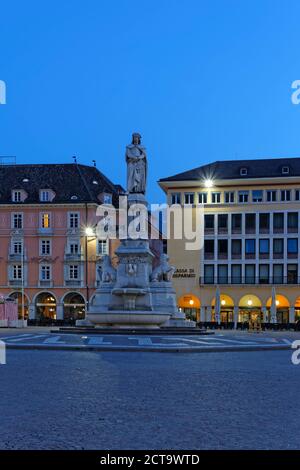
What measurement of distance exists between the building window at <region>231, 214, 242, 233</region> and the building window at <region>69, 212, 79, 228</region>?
17732 mm

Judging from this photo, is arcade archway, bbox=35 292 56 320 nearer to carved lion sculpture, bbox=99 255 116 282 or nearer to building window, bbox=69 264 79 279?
building window, bbox=69 264 79 279

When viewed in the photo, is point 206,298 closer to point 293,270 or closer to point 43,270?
point 293,270

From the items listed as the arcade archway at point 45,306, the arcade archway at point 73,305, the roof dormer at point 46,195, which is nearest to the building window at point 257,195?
the arcade archway at point 73,305

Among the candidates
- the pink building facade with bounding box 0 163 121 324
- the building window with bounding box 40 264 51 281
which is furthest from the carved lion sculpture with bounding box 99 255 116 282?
the building window with bounding box 40 264 51 281

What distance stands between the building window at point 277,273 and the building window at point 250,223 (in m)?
4.84

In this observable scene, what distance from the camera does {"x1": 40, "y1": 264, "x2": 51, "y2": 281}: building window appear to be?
7529cm

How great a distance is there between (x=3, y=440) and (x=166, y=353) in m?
14.4

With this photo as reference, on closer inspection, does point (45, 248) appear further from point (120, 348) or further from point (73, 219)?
point (120, 348)

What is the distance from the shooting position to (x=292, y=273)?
72500 mm

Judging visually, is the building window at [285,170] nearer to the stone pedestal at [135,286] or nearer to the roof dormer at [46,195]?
the roof dormer at [46,195]

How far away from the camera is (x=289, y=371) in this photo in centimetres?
1612

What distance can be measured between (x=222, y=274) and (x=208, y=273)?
1615mm

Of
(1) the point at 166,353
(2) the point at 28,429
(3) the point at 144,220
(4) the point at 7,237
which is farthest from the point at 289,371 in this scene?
(4) the point at 7,237

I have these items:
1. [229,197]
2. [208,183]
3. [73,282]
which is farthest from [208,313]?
[73,282]
